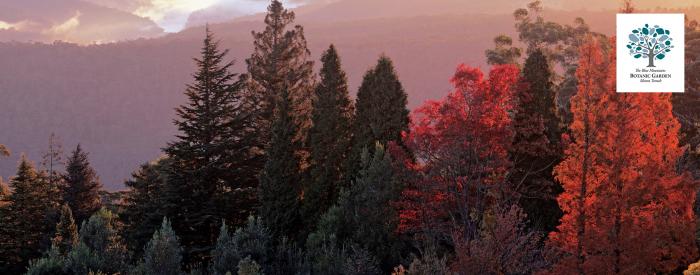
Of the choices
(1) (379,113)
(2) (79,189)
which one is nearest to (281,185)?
(1) (379,113)

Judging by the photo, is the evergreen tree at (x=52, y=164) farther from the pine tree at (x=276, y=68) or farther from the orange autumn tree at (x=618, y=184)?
the orange autumn tree at (x=618, y=184)

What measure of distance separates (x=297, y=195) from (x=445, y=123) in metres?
9.31

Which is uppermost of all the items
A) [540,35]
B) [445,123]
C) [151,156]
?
[540,35]

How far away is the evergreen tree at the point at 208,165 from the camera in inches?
1233

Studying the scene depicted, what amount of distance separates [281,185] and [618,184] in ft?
50.1

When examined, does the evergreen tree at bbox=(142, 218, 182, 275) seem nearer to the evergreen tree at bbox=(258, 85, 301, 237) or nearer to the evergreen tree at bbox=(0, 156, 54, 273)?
the evergreen tree at bbox=(258, 85, 301, 237)

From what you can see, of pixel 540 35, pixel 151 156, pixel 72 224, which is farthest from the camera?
pixel 151 156

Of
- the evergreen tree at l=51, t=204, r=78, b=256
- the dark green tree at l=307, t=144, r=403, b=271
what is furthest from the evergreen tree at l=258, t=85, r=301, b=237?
the evergreen tree at l=51, t=204, r=78, b=256

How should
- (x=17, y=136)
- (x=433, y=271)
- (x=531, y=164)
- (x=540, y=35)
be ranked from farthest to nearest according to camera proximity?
(x=17, y=136), (x=540, y=35), (x=531, y=164), (x=433, y=271)

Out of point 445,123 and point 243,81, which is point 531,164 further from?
point 243,81

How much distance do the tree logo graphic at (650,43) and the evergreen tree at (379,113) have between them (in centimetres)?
965

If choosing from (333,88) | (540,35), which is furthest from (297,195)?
(540,35)

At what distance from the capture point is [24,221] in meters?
38.7

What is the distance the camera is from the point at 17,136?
18512 cm
